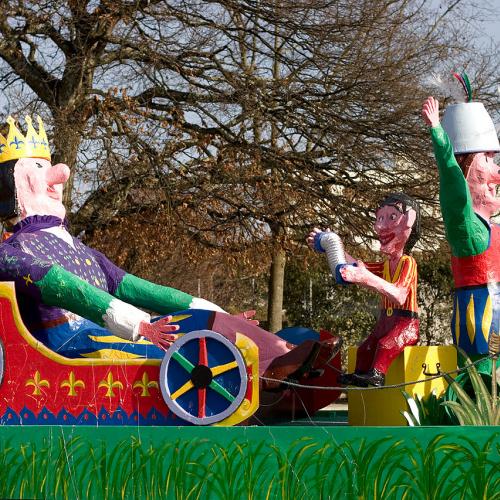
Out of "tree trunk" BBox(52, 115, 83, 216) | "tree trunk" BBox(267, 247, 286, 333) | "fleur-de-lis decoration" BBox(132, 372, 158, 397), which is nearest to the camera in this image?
"fleur-de-lis decoration" BBox(132, 372, 158, 397)

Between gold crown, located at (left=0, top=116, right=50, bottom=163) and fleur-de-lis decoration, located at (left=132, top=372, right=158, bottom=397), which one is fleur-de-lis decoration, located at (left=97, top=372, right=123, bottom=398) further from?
gold crown, located at (left=0, top=116, right=50, bottom=163)

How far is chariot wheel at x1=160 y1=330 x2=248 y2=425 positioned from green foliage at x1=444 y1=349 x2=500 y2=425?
87 cm

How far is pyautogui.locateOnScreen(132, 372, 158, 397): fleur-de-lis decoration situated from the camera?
174 inches

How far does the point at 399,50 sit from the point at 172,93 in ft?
8.00

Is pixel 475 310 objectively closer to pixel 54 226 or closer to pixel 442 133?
pixel 442 133

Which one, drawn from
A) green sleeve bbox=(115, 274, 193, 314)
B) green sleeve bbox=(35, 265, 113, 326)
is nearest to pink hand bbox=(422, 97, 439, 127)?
green sleeve bbox=(35, 265, 113, 326)

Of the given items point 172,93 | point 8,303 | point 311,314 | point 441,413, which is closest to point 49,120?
point 172,93

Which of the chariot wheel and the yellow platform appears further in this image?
the yellow platform

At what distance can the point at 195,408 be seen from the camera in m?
4.35

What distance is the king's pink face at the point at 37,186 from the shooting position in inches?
207

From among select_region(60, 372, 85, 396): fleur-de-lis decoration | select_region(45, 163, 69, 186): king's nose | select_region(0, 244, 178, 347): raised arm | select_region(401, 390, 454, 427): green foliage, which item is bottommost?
select_region(401, 390, 454, 427): green foliage

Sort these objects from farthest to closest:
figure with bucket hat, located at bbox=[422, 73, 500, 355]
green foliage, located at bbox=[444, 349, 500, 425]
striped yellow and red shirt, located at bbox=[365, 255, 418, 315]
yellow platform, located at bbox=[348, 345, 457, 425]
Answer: striped yellow and red shirt, located at bbox=[365, 255, 418, 315], yellow platform, located at bbox=[348, 345, 457, 425], figure with bucket hat, located at bbox=[422, 73, 500, 355], green foliage, located at bbox=[444, 349, 500, 425]

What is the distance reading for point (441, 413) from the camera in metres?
4.50

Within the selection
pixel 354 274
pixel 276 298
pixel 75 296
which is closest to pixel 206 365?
pixel 75 296
